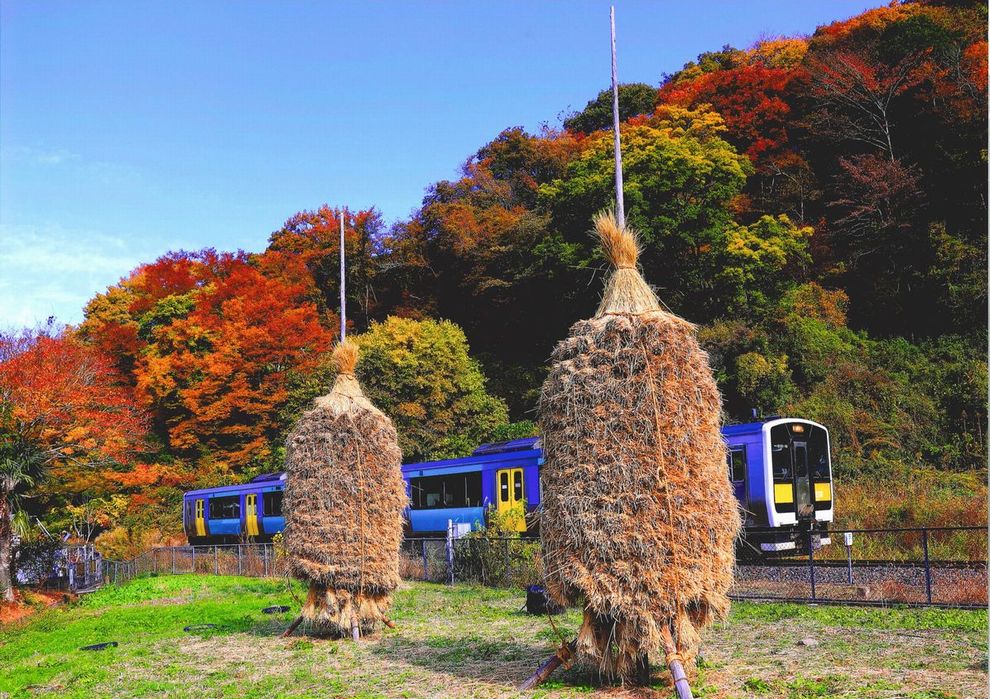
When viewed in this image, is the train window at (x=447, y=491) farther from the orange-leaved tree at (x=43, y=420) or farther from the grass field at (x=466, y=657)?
the orange-leaved tree at (x=43, y=420)

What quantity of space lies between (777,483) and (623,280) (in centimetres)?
1108

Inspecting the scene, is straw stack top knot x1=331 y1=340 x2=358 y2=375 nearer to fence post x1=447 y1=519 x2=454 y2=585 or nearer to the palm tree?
fence post x1=447 y1=519 x2=454 y2=585

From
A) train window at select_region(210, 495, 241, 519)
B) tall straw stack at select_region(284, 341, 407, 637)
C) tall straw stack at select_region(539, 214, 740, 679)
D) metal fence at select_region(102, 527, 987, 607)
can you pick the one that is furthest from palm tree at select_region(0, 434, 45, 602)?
tall straw stack at select_region(539, 214, 740, 679)

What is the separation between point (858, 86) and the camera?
37.5 metres

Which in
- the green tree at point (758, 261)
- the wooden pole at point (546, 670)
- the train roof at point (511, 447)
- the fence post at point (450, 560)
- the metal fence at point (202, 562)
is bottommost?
the metal fence at point (202, 562)

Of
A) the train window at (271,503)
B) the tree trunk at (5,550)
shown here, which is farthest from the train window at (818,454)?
the tree trunk at (5,550)

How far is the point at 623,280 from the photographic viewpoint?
8.50 meters

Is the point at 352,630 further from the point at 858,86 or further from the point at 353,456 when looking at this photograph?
the point at 858,86

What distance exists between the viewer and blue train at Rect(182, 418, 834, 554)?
1784 cm

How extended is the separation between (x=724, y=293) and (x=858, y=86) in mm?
12332

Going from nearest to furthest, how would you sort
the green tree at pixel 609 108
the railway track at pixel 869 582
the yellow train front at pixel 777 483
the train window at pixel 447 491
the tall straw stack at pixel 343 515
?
1. the tall straw stack at pixel 343 515
2. the railway track at pixel 869 582
3. the yellow train front at pixel 777 483
4. the train window at pixel 447 491
5. the green tree at pixel 609 108

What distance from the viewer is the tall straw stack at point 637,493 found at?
748cm

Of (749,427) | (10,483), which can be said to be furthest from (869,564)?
(10,483)

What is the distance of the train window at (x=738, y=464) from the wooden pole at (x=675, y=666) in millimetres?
11223
